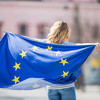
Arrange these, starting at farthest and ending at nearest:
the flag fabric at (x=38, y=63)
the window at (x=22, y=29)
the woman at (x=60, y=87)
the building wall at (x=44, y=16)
→ the window at (x=22, y=29)
the building wall at (x=44, y=16)
the flag fabric at (x=38, y=63)
the woman at (x=60, y=87)

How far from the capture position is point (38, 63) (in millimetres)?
3896

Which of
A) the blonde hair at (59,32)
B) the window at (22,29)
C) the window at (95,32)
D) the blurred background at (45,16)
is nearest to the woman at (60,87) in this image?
the blonde hair at (59,32)

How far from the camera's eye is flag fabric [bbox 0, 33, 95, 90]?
3832 mm

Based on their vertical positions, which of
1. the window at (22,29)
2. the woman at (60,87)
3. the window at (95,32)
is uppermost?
the window at (22,29)

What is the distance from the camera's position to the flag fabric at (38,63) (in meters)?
3.83

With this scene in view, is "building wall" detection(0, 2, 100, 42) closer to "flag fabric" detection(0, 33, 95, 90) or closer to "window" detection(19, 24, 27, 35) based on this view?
"window" detection(19, 24, 27, 35)

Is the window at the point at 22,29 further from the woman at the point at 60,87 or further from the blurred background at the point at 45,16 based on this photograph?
the woman at the point at 60,87

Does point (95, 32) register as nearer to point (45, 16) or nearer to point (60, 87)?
point (45, 16)

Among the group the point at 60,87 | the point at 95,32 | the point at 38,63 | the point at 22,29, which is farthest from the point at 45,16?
the point at 60,87

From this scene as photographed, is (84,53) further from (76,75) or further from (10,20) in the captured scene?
(10,20)

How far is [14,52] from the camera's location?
406 centimetres

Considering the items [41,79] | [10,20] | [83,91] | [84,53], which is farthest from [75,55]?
[10,20]

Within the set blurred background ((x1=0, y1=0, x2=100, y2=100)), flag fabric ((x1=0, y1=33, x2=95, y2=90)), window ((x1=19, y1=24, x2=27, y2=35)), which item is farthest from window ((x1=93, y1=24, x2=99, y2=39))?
flag fabric ((x1=0, y1=33, x2=95, y2=90))

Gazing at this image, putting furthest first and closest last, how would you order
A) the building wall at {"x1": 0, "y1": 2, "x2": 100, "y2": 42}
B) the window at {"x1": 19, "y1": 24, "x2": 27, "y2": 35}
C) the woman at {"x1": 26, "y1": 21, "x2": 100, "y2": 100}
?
the window at {"x1": 19, "y1": 24, "x2": 27, "y2": 35} < the building wall at {"x1": 0, "y1": 2, "x2": 100, "y2": 42} < the woman at {"x1": 26, "y1": 21, "x2": 100, "y2": 100}
